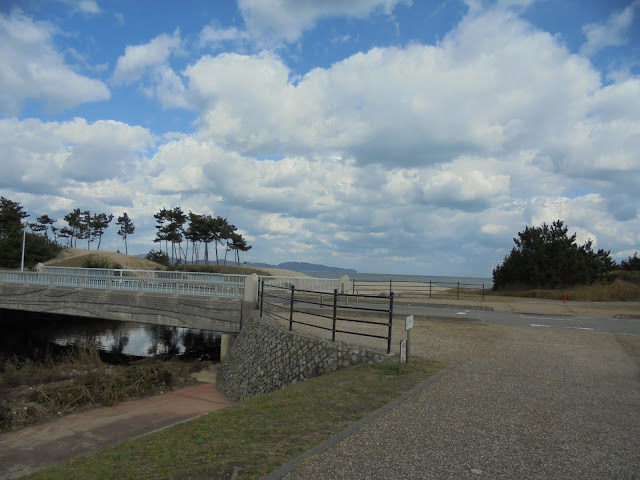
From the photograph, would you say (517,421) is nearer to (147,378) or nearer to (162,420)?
(162,420)

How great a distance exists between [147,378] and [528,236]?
1320 inches

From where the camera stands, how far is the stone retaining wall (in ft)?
28.6

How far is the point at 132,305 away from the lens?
710 inches

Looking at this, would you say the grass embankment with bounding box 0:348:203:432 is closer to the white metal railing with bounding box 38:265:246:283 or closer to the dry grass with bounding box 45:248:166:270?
the white metal railing with bounding box 38:265:246:283

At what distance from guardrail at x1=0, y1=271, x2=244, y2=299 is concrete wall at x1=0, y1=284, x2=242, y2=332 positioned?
0.31m

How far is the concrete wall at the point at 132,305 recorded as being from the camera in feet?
51.7

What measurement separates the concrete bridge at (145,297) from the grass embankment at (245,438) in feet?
30.5

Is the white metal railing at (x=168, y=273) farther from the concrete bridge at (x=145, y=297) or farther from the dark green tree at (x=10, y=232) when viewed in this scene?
the dark green tree at (x=10, y=232)

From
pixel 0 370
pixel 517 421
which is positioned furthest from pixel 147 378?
pixel 517 421

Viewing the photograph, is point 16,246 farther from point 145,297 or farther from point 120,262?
point 145,297

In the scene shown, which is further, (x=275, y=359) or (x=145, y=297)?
(x=145, y=297)

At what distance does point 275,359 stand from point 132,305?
10.3 metres

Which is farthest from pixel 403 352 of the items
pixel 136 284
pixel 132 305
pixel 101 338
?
pixel 101 338

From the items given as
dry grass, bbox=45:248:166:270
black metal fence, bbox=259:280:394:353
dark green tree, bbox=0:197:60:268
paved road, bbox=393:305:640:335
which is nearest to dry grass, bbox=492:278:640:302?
paved road, bbox=393:305:640:335
